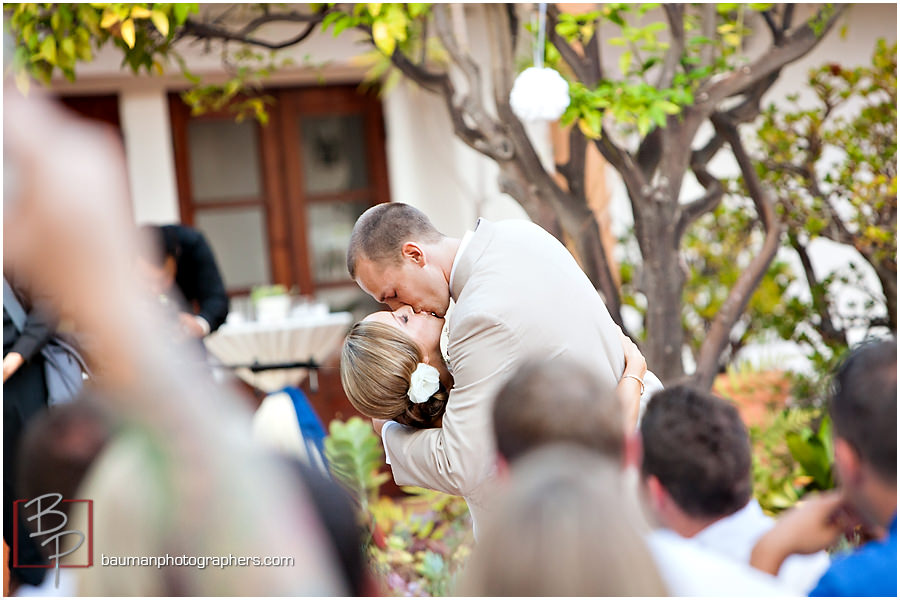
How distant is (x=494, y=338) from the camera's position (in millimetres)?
2055

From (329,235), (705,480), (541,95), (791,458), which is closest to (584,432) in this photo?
(705,480)

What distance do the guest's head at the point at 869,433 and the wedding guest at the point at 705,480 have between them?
19cm

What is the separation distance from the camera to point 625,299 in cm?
552

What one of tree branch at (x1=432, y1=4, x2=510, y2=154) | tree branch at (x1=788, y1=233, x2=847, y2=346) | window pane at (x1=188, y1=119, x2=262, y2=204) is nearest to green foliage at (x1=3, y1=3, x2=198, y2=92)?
tree branch at (x1=432, y1=4, x2=510, y2=154)

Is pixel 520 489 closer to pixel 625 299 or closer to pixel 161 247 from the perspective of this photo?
pixel 161 247

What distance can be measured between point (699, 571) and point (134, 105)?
566 centimetres

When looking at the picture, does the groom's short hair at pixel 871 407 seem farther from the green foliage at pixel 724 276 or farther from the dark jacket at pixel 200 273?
the green foliage at pixel 724 276

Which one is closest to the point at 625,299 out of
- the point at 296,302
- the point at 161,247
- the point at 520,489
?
the point at 296,302

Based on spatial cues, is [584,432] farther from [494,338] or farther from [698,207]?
[698,207]

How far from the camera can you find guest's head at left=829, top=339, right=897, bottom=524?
1519 millimetres

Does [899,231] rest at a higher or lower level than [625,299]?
higher

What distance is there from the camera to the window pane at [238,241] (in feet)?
21.6

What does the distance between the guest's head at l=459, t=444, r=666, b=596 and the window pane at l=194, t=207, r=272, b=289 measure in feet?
18.5

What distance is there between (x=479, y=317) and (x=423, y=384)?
0.24 m
